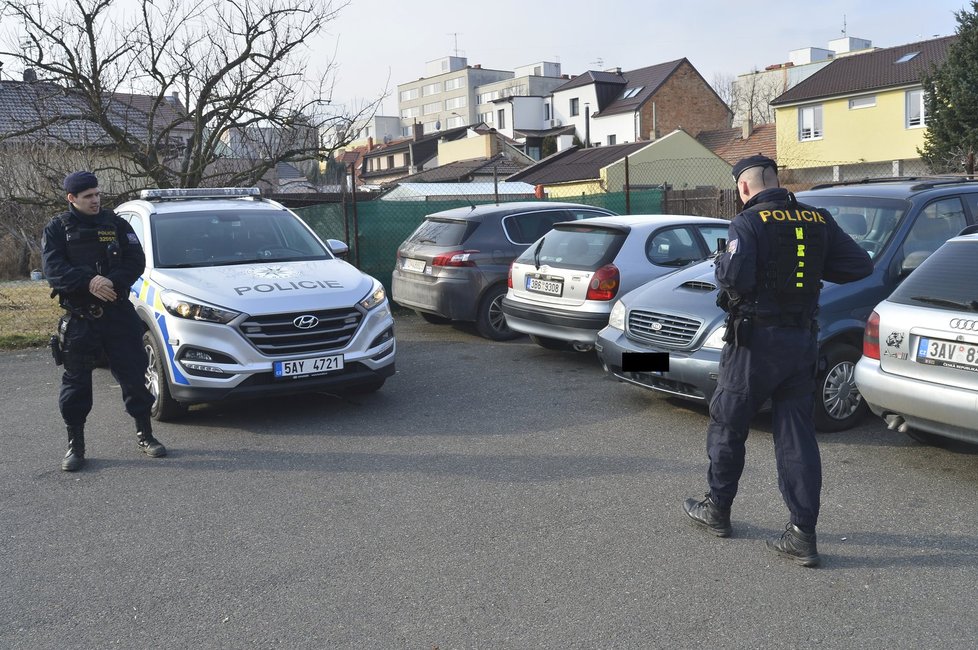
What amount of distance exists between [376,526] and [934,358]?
3273mm

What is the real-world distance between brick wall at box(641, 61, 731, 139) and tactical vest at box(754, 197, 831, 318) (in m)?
53.9

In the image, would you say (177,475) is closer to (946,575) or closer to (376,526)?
(376,526)

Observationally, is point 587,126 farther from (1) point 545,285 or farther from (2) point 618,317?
(2) point 618,317

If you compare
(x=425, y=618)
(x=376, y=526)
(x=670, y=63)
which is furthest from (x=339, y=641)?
(x=670, y=63)

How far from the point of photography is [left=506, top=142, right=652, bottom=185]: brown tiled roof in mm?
41156

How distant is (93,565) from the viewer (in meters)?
4.22

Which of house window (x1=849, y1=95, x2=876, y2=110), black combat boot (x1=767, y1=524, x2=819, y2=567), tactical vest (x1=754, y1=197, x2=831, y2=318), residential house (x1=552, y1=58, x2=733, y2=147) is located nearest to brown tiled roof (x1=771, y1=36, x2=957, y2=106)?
house window (x1=849, y1=95, x2=876, y2=110)

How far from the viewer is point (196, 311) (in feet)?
21.3

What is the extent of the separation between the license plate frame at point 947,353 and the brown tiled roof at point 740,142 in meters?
39.6

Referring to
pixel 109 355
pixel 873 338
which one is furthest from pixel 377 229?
pixel 873 338

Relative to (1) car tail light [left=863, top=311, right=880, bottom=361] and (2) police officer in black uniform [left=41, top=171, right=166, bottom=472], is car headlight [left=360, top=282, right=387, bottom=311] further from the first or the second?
(1) car tail light [left=863, top=311, right=880, bottom=361]

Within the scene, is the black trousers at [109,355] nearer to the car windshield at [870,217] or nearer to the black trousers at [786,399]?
the black trousers at [786,399]

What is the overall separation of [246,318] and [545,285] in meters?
3.29

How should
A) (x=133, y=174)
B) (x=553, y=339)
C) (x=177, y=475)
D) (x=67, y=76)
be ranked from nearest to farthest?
1. (x=177, y=475)
2. (x=553, y=339)
3. (x=67, y=76)
4. (x=133, y=174)
